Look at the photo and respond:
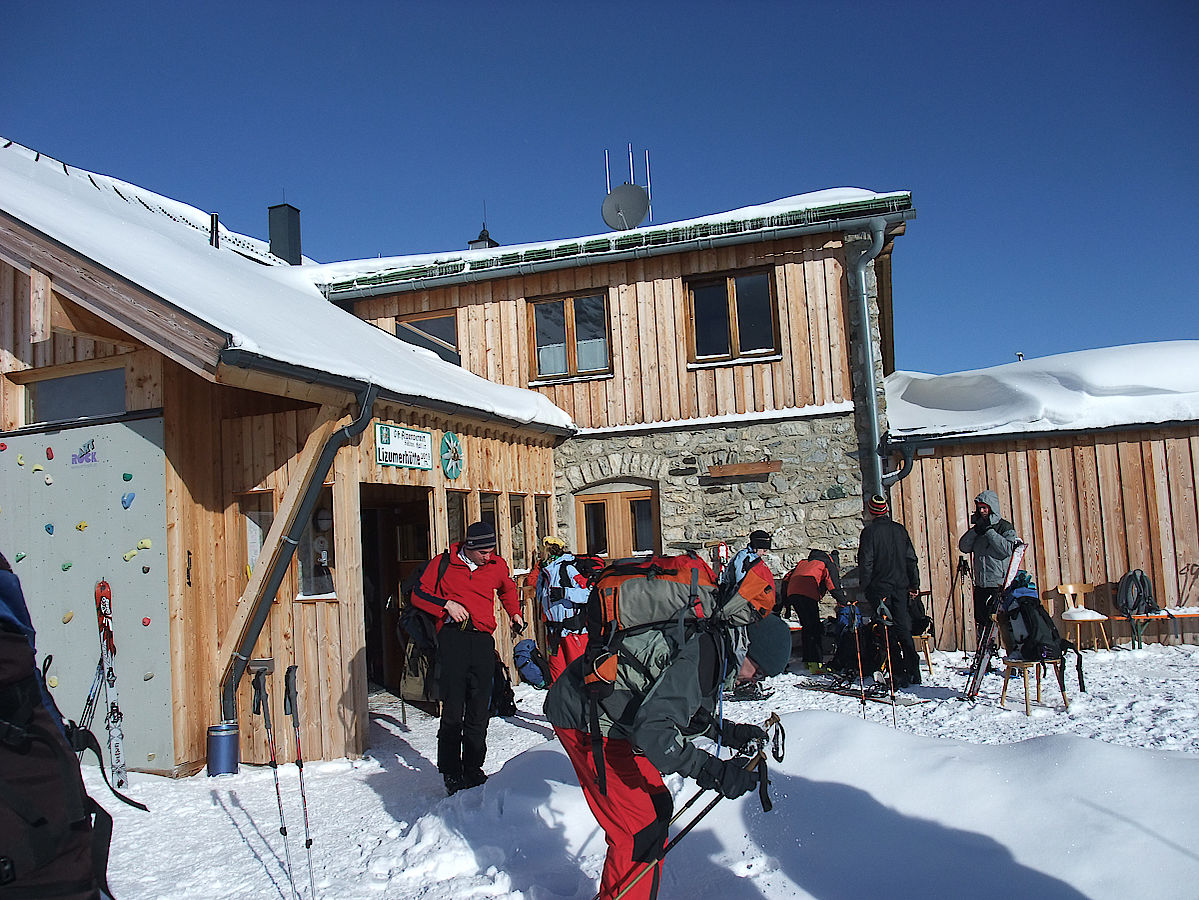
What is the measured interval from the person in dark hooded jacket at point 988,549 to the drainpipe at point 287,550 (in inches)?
223

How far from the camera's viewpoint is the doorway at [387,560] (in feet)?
32.2

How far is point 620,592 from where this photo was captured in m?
3.31

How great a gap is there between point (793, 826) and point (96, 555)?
5.29 metres

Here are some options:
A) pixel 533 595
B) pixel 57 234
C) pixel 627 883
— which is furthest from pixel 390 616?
pixel 627 883

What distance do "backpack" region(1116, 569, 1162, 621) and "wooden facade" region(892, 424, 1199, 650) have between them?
0.67ft

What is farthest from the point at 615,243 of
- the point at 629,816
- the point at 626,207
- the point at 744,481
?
the point at 629,816

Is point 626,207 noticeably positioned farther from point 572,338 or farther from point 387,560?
point 387,560

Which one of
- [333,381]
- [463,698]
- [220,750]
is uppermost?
[333,381]

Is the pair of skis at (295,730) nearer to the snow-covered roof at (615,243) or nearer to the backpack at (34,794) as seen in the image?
the backpack at (34,794)

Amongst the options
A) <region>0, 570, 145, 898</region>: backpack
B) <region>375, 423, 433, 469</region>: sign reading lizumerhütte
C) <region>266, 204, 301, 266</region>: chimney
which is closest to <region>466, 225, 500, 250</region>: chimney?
<region>266, 204, 301, 266</region>: chimney

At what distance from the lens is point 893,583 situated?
826 cm

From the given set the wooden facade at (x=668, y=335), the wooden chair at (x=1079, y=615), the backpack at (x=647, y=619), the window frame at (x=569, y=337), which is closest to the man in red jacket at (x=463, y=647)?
the backpack at (x=647, y=619)

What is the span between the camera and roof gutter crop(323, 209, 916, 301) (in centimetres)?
1012

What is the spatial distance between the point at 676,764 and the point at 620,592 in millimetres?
637
